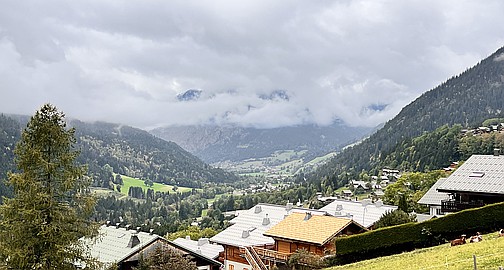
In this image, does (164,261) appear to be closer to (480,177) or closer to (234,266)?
(234,266)

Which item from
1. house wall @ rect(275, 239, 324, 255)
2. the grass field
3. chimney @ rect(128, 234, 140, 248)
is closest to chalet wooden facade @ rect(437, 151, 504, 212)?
house wall @ rect(275, 239, 324, 255)

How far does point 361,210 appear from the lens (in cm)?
7194

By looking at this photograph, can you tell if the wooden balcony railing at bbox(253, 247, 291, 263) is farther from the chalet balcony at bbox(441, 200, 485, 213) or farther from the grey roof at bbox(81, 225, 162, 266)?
the chalet balcony at bbox(441, 200, 485, 213)

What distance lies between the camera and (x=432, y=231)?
41.7 meters

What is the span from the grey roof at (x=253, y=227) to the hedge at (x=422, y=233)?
61.8 ft

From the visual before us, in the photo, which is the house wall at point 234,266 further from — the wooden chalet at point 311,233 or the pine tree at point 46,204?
the pine tree at point 46,204

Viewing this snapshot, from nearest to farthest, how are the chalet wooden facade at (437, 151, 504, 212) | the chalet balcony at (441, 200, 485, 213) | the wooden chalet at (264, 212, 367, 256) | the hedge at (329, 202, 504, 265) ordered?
1. the hedge at (329, 202, 504, 265)
2. the chalet wooden facade at (437, 151, 504, 212)
3. the chalet balcony at (441, 200, 485, 213)
4. the wooden chalet at (264, 212, 367, 256)

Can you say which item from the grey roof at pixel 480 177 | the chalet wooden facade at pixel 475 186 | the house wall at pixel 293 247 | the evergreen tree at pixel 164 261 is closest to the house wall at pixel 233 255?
the house wall at pixel 293 247

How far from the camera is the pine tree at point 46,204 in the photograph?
28.2m

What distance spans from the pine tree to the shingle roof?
25518mm

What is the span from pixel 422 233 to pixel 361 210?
30179 millimetres

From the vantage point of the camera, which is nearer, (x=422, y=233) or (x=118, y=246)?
(x=422, y=233)

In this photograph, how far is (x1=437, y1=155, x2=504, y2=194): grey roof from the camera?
4897 cm

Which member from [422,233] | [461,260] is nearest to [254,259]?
[422,233]
